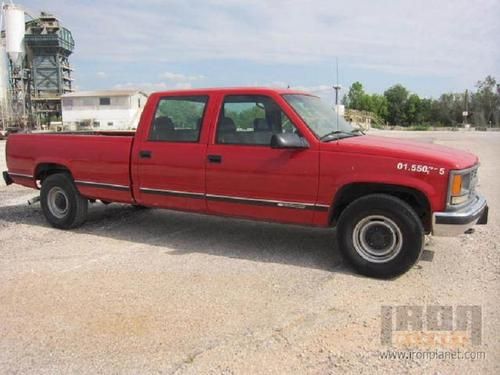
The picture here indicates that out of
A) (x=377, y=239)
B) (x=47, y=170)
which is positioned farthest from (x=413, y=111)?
(x=377, y=239)

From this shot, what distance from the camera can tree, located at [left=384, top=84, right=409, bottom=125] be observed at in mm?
120250

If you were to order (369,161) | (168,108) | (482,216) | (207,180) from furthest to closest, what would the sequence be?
(168,108)
(207,180)
(482,216)
(369,161)

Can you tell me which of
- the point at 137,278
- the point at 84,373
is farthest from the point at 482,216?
the point at 84,373

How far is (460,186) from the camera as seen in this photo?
16.8ft

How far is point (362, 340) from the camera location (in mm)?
3938

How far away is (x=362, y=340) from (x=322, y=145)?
7.39 ft

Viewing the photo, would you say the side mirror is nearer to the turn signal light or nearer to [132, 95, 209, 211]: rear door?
[132, 95, 209, 211]: rear door

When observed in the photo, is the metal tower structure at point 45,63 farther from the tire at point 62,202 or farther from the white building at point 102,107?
the tire at point 62,202

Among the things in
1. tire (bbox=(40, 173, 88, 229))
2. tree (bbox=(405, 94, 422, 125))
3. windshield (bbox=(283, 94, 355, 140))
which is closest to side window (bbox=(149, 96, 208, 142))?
windshield (bbox=(283, 94, 355, 140))

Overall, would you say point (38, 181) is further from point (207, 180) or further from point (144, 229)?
point (207, 180)

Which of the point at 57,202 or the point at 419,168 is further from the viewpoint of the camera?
the point at 57,202

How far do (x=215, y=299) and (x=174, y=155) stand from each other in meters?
2.27

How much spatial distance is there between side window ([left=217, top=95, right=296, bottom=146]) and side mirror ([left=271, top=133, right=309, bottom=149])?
8.3 inches

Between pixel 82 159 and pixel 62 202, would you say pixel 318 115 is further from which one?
pixel 62 202
